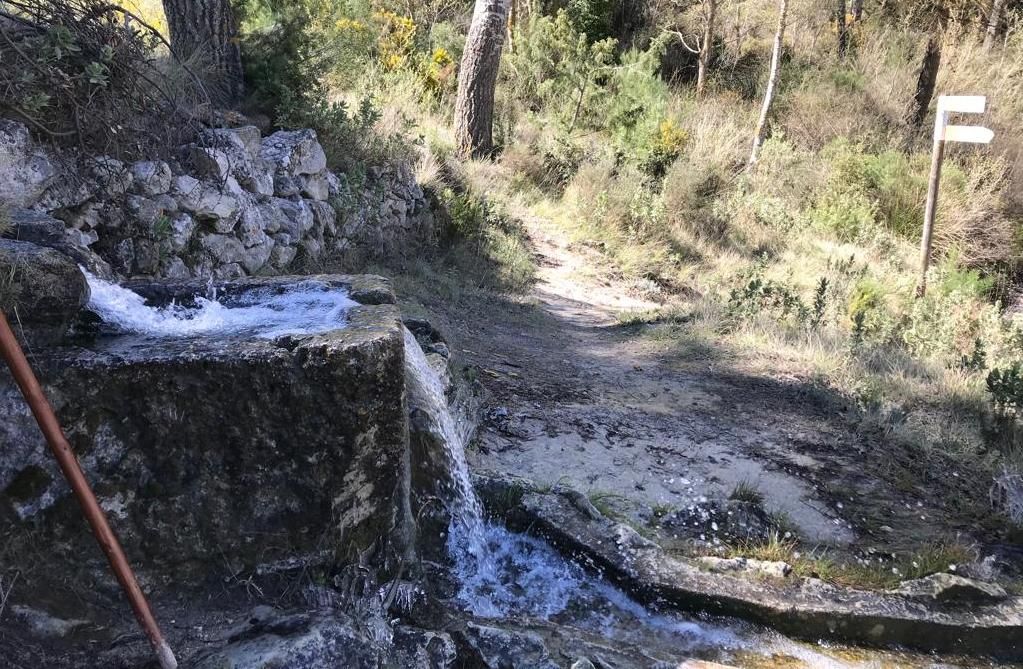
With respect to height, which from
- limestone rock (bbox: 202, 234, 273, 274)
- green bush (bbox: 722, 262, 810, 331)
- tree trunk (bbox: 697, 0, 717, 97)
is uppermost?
tree trunk (bbox: 697, 0, 717, 97)

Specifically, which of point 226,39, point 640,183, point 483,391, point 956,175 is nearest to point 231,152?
point 226,39

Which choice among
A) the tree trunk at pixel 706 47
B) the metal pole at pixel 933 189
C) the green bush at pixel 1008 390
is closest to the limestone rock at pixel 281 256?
the green bush at pixel 1008 390

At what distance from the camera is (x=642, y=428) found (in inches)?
200

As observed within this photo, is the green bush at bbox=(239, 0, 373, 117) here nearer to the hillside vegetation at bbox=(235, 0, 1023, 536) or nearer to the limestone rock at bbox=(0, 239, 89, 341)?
the hillside vegetation at bbox=(235, 0, 1023, 536)

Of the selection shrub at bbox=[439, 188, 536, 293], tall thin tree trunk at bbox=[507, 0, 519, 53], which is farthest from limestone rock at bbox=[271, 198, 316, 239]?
tall thin tree trunk at bbox=[507, 0, 519, 53]

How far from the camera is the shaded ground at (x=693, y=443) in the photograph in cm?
403

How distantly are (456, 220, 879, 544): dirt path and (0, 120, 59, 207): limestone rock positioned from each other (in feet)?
8.51

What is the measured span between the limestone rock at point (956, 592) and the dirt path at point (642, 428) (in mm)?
677

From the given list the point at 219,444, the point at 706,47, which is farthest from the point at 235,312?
the point at 706,47

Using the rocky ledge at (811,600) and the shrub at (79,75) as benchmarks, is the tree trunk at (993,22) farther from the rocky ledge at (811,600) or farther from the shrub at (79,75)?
the shrub at (79,75)

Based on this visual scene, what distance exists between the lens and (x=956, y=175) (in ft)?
41.7

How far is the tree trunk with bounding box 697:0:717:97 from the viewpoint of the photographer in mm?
15523

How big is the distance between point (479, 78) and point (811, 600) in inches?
357

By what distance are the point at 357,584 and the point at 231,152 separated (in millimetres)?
3866
